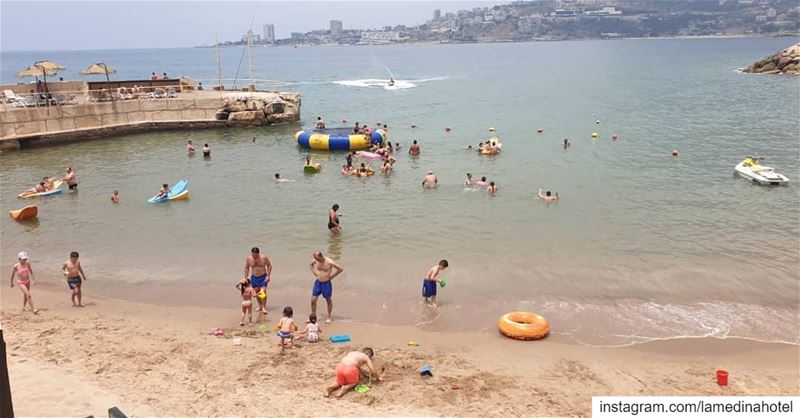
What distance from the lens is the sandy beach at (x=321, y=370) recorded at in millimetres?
8227

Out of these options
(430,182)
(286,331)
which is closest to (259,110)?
(430,182)

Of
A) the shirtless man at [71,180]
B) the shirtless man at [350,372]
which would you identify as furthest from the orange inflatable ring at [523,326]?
the shirtless man at [71,180]

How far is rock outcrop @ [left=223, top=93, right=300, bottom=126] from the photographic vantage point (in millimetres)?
36469

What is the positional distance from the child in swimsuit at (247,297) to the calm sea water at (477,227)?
133 centimetres

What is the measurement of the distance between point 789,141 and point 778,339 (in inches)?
967

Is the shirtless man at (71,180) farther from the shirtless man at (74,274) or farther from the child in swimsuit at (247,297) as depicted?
the child in swimsuit at (247,297)

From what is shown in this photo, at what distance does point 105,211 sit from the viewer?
1967 centimetres

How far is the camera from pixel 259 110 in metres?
37.1

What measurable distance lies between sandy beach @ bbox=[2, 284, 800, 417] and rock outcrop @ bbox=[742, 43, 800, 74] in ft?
247

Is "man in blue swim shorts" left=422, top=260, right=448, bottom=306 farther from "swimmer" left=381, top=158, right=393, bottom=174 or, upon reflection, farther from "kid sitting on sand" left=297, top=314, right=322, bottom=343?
"swimmer" left=381, top=158, right=393, bottom=174

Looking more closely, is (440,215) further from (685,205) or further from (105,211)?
(105,211)

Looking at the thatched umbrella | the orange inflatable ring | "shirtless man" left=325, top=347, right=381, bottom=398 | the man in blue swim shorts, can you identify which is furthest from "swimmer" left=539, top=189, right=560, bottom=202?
the thatched umbrella

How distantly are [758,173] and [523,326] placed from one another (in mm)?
16775

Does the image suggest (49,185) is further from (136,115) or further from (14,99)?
(136,115)
